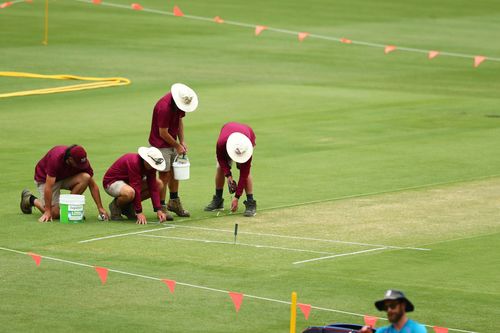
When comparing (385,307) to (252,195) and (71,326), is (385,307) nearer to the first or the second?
(71,326)

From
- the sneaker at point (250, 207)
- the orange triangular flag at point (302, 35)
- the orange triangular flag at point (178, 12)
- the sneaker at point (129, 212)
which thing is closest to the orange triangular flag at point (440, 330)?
the sneaker at point (250, 207)

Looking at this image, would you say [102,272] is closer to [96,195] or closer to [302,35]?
[96,195]

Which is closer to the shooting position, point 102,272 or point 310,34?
point 102,272

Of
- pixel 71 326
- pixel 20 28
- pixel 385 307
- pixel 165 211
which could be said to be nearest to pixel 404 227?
pixel 165 211

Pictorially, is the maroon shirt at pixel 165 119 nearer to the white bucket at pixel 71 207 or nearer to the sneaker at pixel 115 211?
the sneaker at pixel 115 211

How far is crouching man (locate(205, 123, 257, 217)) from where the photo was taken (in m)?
21.9

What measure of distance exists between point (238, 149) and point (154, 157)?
1.50 metres

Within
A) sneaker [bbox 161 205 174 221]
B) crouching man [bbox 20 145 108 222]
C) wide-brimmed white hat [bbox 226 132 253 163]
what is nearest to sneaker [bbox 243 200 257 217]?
wide-brimmed white hat [bbox 226 132 253 163]

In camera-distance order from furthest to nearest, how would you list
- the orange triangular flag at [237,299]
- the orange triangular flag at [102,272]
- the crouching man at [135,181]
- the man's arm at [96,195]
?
the man's arm at [96,195]
the crouching man at [135,181]
the orange triangular flag at [102,272]
the orange triangular flag at [237,299]

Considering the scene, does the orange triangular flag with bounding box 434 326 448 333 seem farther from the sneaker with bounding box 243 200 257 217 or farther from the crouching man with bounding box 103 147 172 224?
the sneaker with bounding box 243 200 257 217

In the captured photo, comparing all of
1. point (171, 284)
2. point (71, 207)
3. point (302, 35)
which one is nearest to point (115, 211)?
point (71, 207)

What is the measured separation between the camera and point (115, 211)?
71.8 feet

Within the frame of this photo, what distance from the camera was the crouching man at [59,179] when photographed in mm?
21219

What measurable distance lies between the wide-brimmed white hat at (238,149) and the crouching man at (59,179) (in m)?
2.27
